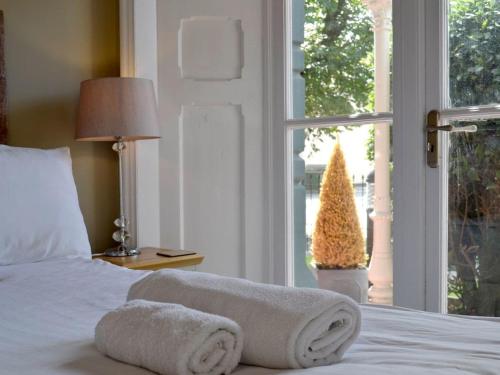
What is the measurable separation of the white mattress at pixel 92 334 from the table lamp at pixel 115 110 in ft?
3.21

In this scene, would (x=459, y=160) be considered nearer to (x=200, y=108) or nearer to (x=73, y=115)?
(x=200, y=108)

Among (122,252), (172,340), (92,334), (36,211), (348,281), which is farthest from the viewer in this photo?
(348,281)

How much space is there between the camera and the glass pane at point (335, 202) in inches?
113

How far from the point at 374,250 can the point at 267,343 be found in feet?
6.52

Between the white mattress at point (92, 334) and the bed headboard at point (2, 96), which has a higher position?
the bed headboard at point (2, 96)

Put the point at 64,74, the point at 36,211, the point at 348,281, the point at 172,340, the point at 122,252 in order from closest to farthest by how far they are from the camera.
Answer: the point at 172,340 → the point at 36,211 → the point at 122,252 → the point at 64,74 → the point at 348,281

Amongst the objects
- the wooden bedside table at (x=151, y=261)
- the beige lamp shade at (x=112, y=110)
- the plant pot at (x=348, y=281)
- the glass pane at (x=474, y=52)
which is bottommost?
the plant pot at (x=348, y=281)

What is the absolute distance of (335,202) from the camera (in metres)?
3.00

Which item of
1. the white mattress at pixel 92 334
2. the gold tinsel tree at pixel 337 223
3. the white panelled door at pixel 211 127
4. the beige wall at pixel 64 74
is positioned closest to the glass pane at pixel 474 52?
the gold tinsel tree at pixel 337 223

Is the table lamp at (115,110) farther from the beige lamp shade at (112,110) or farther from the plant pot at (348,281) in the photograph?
the plant pot at (348,281)

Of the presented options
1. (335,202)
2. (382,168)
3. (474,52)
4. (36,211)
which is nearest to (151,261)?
(36,211)

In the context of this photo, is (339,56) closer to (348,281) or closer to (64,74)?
(348,281)

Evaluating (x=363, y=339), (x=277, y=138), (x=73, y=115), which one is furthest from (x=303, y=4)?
(x=363, y=339)

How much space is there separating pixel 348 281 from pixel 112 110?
4.47ft
